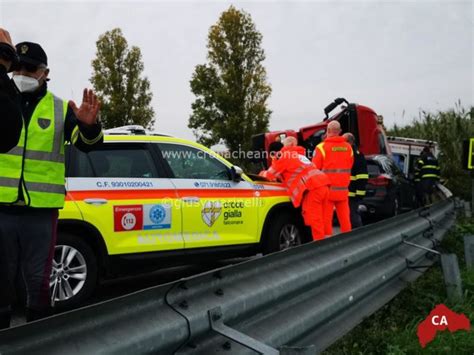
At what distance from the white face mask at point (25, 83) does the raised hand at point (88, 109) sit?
0.29 meters

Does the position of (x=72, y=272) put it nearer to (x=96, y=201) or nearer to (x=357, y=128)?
(x=96, y=201)

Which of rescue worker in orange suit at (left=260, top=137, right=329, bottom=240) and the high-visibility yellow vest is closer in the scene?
the high-visibility yellow vest

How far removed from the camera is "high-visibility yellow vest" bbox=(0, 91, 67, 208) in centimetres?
312

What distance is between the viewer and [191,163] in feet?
20.5

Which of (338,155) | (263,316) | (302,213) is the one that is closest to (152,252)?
(302,213)

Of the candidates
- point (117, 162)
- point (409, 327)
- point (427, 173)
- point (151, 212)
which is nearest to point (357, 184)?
point (151, 212)

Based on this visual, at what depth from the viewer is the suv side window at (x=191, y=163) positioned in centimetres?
609

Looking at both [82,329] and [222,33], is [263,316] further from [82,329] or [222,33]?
[222,33]

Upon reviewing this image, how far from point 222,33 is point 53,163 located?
90.8 ft

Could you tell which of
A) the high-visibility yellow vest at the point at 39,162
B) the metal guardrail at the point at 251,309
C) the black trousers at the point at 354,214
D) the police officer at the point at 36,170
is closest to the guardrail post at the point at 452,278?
the metal guardrail at the point at 251,309

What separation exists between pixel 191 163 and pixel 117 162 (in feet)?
2.94

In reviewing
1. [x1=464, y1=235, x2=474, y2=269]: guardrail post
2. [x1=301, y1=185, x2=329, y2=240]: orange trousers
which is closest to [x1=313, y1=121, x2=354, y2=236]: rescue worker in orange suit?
[x1=301, y1=185, x2=329, y2=240]: orange trousers

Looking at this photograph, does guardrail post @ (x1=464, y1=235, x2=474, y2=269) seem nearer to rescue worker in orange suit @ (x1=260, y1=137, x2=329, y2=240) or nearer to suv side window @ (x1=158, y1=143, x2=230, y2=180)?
rescue worker in orange suit @ (x1=260, y1=137, x2=329, y2=240)

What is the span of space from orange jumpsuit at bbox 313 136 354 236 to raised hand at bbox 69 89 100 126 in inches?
192
